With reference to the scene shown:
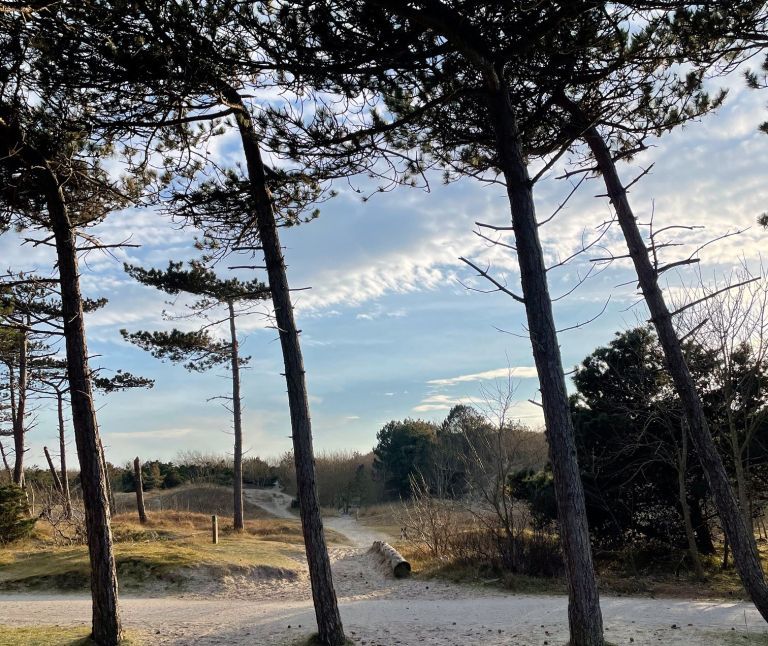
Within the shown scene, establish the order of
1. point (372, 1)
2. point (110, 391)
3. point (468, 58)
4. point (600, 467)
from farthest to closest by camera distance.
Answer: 1. point (110, 391)
2. point (600, 467)
3. point (468, 58)
4. point (372, 1)

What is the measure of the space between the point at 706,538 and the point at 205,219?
14.3 metres

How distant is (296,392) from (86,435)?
279cm

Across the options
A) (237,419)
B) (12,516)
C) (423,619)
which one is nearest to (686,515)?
(423,619)

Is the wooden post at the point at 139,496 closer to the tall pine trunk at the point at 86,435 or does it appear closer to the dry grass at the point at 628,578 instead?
the dry grass at the point at 628,578

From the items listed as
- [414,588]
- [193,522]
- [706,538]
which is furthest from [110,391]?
[706,538]

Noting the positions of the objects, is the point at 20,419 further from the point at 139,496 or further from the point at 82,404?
the point at 82,404

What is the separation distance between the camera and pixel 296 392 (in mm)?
7617

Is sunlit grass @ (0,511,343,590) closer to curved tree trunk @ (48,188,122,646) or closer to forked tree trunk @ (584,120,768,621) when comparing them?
curved tree trunk @ (48,188,122,646)

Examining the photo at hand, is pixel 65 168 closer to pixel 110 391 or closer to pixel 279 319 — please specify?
pixel 279 319

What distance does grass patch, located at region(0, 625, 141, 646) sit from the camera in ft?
23.4

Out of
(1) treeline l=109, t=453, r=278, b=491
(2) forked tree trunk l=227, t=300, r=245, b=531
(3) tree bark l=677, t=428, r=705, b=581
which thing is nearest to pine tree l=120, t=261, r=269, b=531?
(2) forked tree trunk l=227, t=300, r=245, b=531

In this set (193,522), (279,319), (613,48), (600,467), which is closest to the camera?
(613,48)

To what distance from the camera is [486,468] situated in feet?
50.3

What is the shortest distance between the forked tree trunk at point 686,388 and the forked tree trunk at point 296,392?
4206 mm
